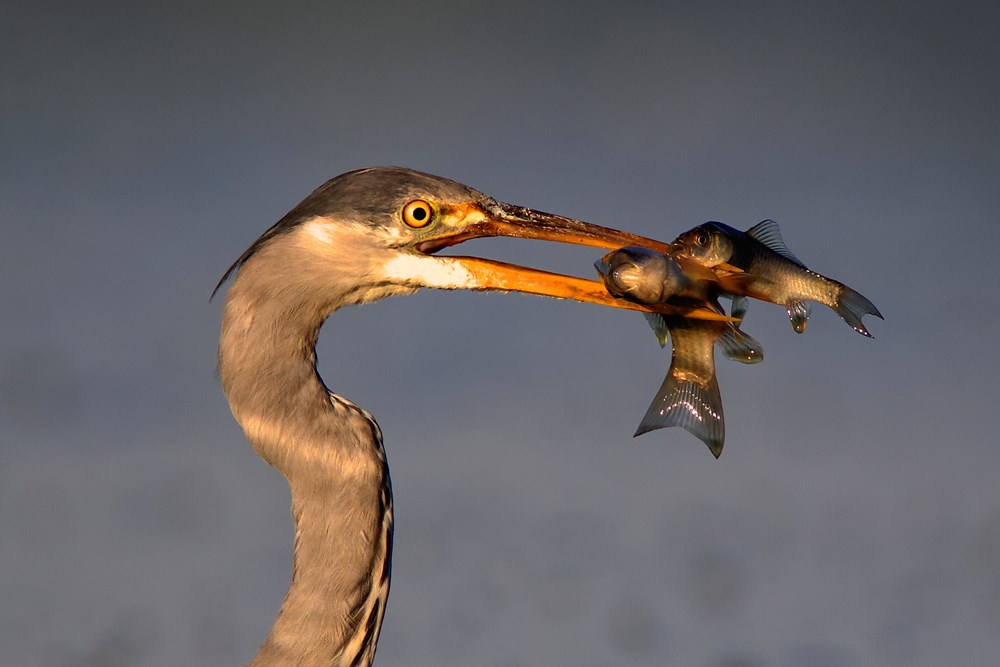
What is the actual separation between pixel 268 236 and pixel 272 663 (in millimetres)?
1287

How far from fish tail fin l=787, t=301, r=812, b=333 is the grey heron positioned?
0.30m

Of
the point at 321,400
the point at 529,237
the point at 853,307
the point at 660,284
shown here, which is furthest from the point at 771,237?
the point at 321,400

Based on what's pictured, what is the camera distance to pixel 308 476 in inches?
185

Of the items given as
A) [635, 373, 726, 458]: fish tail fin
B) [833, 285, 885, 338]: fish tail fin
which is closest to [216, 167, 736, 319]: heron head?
[635, 373, 726, 458]: fish tail fin

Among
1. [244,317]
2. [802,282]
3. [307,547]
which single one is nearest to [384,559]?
[307,547]

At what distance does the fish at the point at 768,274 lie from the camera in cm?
493

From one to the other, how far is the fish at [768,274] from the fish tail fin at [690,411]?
0.30 meters

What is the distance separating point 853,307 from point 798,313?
7.2 inches

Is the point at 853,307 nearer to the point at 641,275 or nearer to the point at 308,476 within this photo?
the point at 641,275

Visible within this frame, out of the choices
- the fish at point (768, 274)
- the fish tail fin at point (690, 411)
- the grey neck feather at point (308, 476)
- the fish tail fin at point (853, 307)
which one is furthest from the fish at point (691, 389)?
the grey neck feather at point (308, 476)

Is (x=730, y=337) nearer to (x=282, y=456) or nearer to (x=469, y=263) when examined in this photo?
(x=469, y=263)

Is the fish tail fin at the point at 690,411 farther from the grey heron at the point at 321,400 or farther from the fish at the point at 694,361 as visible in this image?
the grey heron at the point at 321,400

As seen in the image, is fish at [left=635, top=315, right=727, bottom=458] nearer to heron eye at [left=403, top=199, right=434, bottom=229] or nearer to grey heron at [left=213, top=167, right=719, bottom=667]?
grey heron at [left=213, top=167, right=719, bottom=667]

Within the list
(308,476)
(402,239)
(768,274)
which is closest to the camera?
(308,476)
